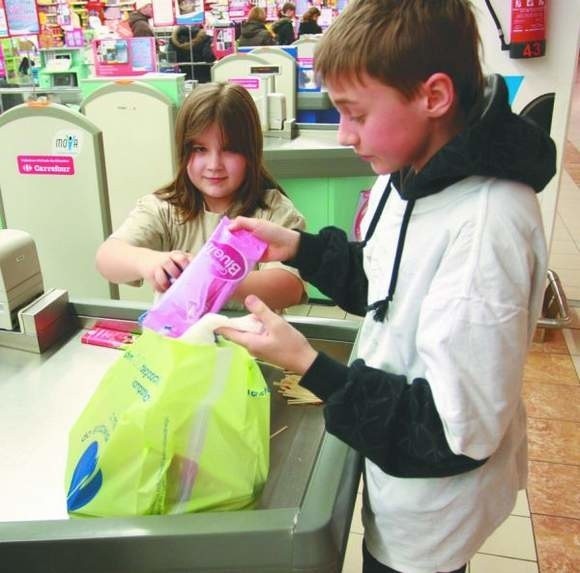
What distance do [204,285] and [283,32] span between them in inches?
309

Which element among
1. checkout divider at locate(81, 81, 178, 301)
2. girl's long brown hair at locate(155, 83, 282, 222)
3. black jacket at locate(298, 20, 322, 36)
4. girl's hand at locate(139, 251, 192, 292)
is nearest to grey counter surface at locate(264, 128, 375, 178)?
checkout divider at locate(81, 81, 178, 301)

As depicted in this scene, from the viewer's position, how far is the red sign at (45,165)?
291 centimetres

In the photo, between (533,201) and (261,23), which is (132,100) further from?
(261,23)

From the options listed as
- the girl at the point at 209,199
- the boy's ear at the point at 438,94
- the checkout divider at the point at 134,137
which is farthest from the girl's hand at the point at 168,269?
the checkout divider at the point at 134,137

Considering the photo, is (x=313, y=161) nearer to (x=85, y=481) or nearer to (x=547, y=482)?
(x=547, y=482)

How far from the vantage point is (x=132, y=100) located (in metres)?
3.20

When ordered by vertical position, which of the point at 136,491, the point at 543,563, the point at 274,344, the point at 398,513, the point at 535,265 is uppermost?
the point at 535,265

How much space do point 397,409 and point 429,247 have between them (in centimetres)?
22

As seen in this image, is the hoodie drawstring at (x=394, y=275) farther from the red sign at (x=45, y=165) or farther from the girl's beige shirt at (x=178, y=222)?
the red sign at (x=45, y=165)

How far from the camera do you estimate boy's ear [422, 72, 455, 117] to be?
77 centimetres

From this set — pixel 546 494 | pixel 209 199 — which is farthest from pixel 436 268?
pixel 546 494

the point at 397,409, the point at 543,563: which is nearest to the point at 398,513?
the point at 397,409

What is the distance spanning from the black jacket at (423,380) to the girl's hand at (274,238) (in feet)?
0.97

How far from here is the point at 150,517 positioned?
0.80 m
